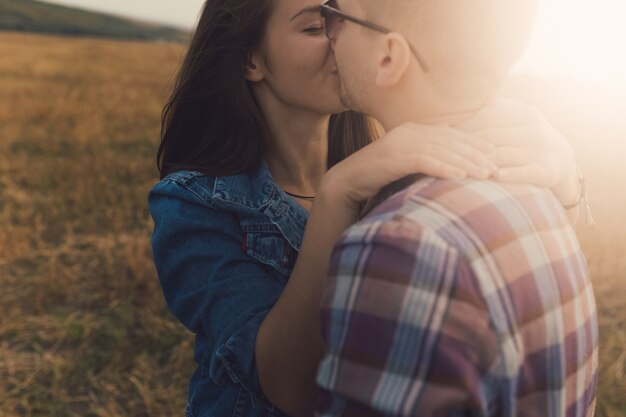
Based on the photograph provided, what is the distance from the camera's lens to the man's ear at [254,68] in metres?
2.04

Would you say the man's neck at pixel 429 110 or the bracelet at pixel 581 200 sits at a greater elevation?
the man's neck at pixel 429 110

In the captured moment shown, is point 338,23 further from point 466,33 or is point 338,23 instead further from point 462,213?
point 462,213

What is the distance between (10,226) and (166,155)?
4.00m

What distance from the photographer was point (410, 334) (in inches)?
37.9

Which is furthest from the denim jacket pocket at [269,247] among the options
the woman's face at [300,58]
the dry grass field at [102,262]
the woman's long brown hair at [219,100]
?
the dry grass field at [102,262]

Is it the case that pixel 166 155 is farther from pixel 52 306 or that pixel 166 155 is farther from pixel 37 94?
pixel 37 94

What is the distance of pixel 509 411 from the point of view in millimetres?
1022

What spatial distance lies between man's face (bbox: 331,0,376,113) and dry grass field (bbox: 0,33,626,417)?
1.43 m

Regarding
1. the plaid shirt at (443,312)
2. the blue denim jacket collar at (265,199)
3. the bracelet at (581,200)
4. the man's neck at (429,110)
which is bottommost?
the blue denim jacket collar at (265,199)

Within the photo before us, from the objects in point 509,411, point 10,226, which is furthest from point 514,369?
point 10,226

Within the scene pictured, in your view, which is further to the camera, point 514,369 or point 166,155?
point 166,155

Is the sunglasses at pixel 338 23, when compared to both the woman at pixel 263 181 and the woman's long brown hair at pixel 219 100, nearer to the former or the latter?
the woman at pixel 263 181

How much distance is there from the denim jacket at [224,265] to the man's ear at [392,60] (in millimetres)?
683

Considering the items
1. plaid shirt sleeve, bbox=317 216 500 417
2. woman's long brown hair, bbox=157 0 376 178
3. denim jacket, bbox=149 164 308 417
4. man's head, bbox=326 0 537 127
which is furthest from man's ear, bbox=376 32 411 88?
woman's long brown hair, bbox=157 0 376 178
